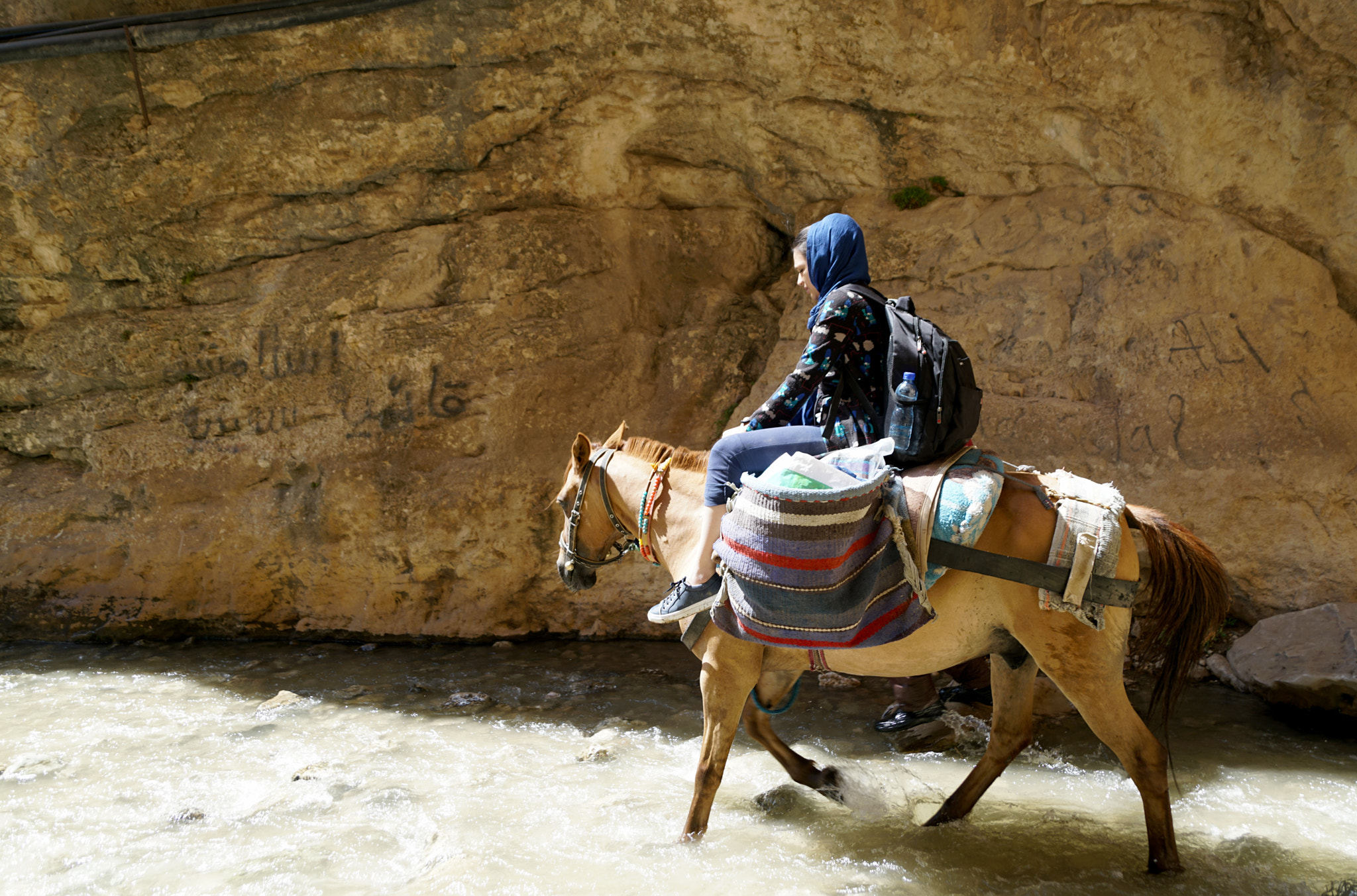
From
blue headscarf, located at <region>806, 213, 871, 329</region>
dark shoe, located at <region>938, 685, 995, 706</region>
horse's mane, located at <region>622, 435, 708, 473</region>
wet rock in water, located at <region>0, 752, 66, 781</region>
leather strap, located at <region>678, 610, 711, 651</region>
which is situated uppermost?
blue headscarf, located at <region>806, 213, 871, 329</region>

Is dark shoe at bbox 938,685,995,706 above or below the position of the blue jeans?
below

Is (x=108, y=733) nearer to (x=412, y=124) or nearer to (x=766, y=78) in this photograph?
(x=412, y=124)

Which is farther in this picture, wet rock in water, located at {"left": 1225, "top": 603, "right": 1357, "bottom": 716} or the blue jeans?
wet rock in water, located at {"left": 1225, "top": 603, "right": 1357, "bottom": 716}

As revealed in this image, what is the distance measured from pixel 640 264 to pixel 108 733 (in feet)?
14.0

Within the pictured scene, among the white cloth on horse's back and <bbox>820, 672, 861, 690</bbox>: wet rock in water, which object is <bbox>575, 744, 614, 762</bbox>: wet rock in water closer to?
<bbox>820, 672, 861, 690</bbox>: wet rock in water

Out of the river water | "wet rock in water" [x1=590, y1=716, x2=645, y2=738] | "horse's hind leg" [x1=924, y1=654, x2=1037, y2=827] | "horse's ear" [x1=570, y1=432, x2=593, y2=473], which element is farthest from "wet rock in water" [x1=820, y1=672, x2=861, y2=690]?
"horse's ear" [x1=570, y1=432, x2=593, y2=473]

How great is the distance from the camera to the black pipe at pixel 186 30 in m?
5.34

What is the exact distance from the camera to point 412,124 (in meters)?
5.62

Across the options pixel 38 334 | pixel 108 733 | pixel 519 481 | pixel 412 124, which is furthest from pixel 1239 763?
pixel 38 334

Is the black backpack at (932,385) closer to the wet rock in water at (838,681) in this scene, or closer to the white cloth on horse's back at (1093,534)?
the white cloth on horse's back at (1093,534)

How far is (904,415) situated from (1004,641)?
0.95 meters

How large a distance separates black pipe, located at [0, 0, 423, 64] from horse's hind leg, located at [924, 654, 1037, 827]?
5.16m

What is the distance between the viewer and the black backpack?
276 centimetres

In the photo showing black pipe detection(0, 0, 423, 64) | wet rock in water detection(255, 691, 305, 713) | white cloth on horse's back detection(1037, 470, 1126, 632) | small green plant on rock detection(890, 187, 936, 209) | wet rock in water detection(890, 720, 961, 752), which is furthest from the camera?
small green plant on rock detection(890, 187, 936, 209)
